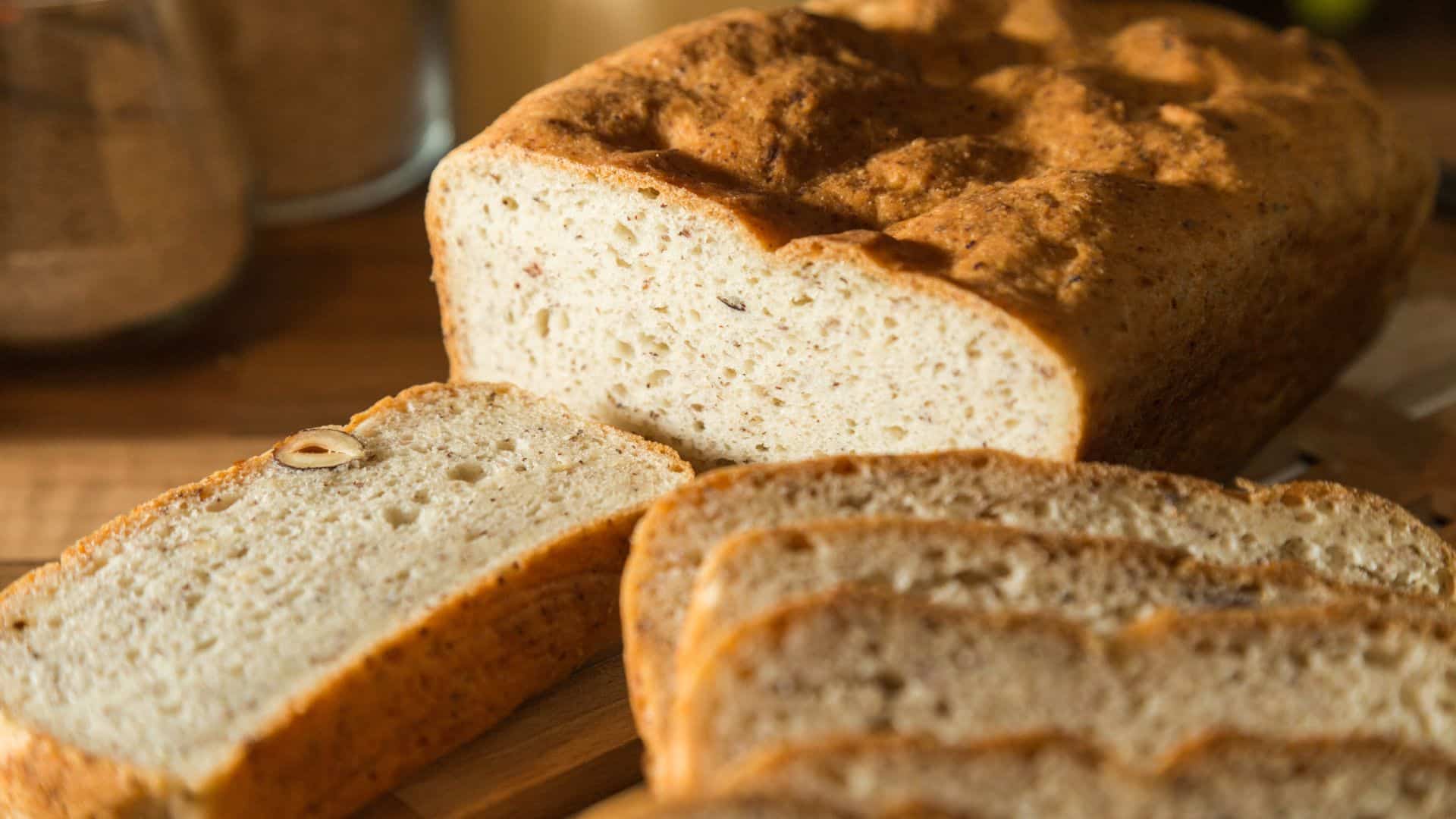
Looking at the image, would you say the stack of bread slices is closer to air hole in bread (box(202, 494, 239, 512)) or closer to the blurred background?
air hole in bread (box(202, 494, 239, 512))

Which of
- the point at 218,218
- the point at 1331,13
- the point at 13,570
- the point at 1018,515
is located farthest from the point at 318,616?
the point at 1331,13

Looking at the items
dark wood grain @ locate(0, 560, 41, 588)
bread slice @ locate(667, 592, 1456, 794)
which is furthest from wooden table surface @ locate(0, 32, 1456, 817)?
bread slice @ locate(667, 592, 1456, 794)

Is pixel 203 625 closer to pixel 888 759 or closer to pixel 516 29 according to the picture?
pixel 888 759

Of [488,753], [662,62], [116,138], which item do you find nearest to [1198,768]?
[488,753]

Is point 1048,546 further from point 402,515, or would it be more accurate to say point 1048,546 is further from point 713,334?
point 402,515

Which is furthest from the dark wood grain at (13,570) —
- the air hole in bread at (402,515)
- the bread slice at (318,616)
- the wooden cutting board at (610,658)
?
the air hole in bread at (402,515)

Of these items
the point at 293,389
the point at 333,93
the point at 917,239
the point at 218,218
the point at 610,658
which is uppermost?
the point at 917,239
